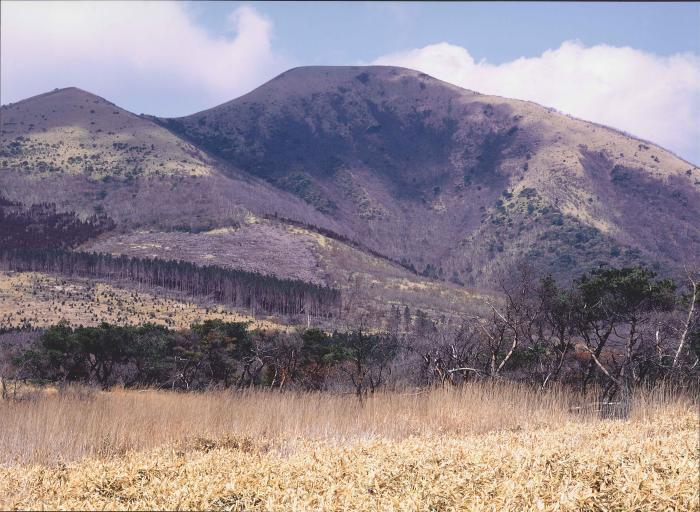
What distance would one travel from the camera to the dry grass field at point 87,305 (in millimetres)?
65938

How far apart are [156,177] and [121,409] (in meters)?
147

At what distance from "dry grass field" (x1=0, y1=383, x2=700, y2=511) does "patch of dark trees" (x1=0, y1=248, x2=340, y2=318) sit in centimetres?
7904

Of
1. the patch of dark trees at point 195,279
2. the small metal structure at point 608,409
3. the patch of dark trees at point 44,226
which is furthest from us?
the patch of dark trees at point 44,226

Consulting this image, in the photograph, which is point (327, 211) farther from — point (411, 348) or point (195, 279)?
point (411, 348)

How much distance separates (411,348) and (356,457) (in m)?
11.5

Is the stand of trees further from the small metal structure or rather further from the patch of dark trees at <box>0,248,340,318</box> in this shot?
the patch of dark trees at <box>0,248,340,318</box>

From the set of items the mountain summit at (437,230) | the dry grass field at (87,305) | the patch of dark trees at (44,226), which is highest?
the mountain summit at (437,230)

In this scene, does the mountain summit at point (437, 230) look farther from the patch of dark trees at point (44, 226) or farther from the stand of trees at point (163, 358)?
the stand of trees at point (163, 358)

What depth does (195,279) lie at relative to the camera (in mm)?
94250

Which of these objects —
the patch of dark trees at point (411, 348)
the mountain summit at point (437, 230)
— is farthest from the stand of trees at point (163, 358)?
the mountain summit at point (437, 230)

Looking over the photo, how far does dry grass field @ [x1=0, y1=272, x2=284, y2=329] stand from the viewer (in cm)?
6594

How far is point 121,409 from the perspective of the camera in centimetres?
978

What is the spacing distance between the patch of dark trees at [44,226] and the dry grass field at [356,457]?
11609 centimetres

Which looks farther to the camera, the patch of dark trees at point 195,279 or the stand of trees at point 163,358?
the patch of dark trees at point 195,279
